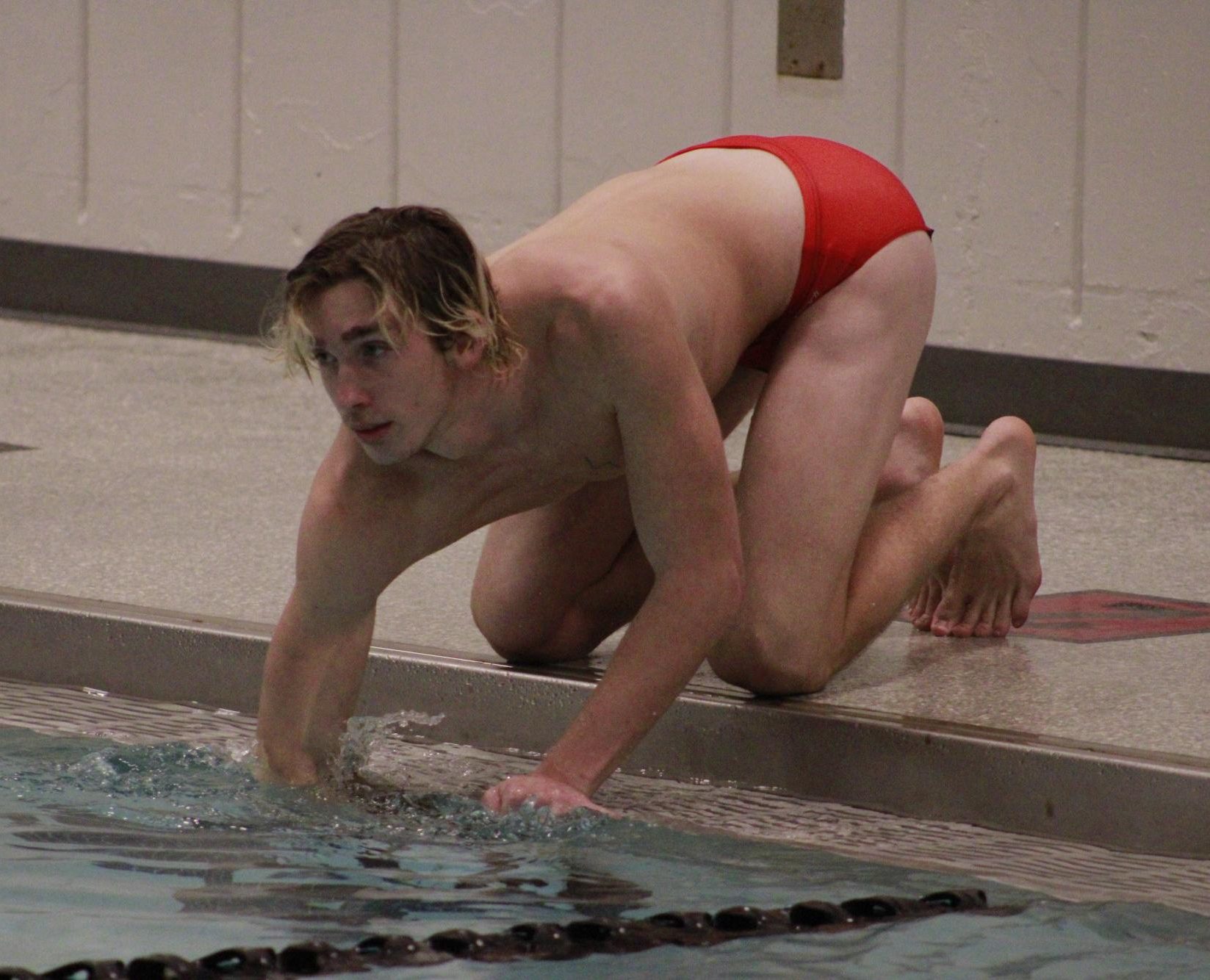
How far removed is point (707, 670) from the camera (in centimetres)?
333

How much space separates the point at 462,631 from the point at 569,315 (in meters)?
1.02

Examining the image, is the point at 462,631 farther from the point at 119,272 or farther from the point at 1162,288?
the point at 119,272

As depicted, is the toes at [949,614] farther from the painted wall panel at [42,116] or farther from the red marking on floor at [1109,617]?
the painted wall panel at [42,116]

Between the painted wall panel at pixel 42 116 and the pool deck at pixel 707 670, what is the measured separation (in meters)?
1.25

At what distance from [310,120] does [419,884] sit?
4.31m

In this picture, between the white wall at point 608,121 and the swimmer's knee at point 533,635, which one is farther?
the white wall at point 608,121

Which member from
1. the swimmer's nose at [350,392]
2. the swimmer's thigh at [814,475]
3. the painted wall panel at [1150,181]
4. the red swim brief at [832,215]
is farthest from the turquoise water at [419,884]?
the painted wall panel at [1150,181]

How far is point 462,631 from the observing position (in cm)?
348

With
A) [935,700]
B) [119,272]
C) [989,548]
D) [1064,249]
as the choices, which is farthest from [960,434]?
[119,272]

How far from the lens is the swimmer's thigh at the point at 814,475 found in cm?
300

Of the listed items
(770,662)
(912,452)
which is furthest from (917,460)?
(770,662)

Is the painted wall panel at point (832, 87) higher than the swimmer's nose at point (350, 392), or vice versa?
the painted wall panel at point (832, 87)

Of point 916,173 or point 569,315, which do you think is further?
point 916,173

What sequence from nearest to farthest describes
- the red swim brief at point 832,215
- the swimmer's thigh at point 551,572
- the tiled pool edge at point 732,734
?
the tiled pool edge at point 732,734 < the red swim brief at point 832,215 < the swimmer's thigh at point 551,572
